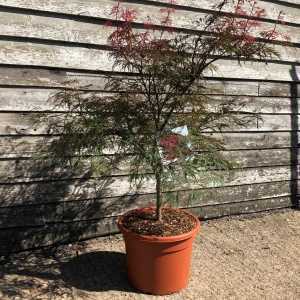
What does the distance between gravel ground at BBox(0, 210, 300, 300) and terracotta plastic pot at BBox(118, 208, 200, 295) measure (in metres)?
0.08

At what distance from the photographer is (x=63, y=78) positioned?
397 cm

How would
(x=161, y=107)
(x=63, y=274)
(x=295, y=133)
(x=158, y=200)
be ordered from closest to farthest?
(x=161, y=107), (x=158, y=200), (x=63, y=274), (x=295, y=133)

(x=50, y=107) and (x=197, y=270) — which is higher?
(x=50, y=107)

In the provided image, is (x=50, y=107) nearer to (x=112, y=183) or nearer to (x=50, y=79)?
(x=50, y=79)

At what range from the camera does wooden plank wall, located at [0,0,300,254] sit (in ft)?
12.5

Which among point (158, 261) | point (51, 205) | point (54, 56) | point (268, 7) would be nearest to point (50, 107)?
point (54, 56)

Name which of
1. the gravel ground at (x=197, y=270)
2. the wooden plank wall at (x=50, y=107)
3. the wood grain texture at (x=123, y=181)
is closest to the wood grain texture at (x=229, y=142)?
the wooden plank wall at (x=50, y=107)

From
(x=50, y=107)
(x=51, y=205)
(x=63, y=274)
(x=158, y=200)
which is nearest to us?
(x=158, y=200)

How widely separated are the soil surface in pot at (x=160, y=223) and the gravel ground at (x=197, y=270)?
48 cm

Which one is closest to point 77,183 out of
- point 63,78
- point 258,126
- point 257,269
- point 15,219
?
point 15,219

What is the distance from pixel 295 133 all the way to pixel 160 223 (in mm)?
2414

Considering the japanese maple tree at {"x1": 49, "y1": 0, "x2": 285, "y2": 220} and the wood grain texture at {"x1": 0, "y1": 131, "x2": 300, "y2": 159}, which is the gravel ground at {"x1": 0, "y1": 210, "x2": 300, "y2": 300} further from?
the wood grain texture at {"x1": 0, "y1": 131, "x2": 300, "y2": 159}

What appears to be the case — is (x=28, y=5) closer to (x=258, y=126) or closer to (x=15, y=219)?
(x=15, y=219)

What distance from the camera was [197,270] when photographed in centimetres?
404
